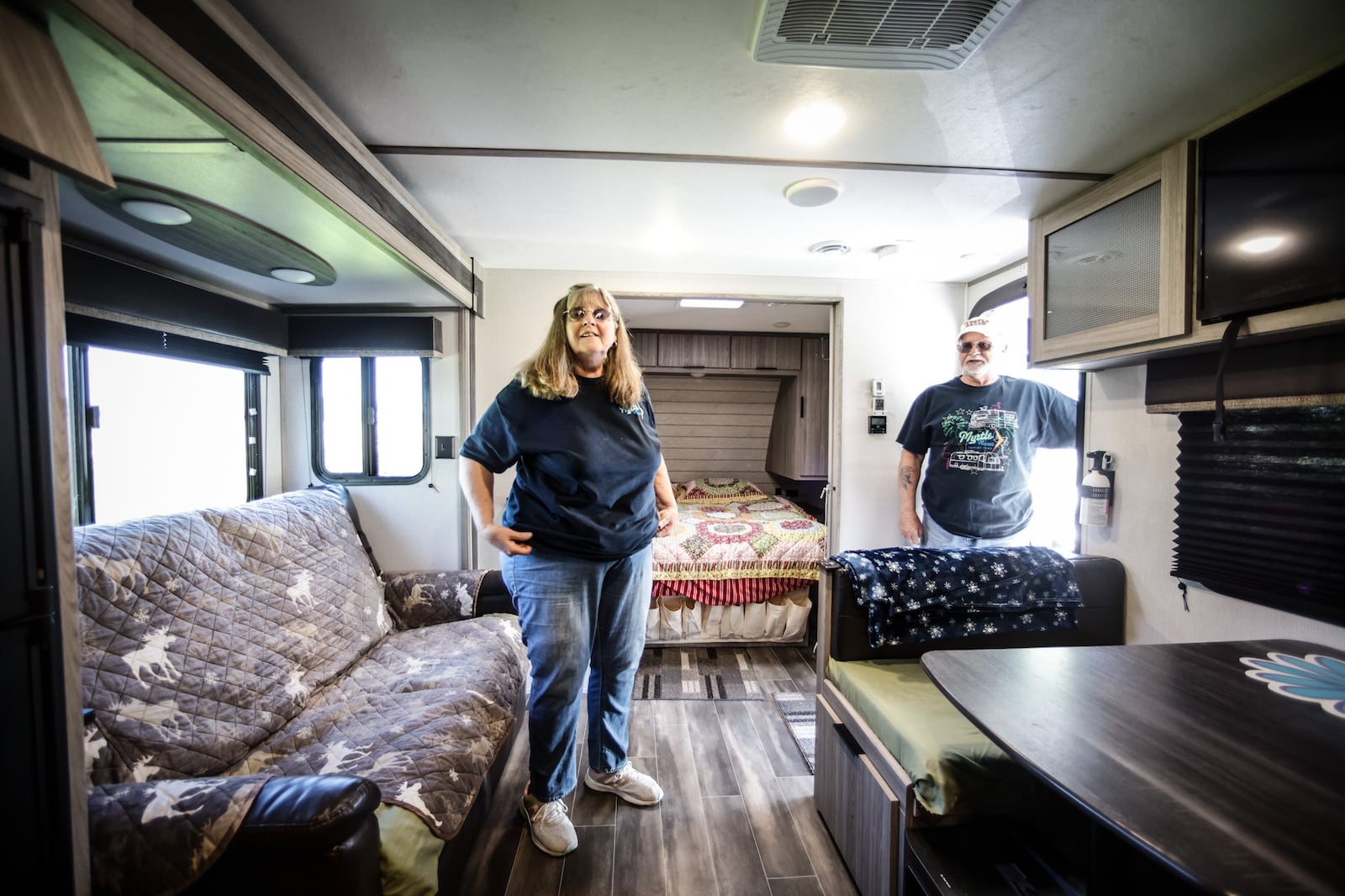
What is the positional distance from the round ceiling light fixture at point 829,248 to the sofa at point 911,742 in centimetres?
144

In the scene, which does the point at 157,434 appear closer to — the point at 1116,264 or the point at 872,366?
the point at 872,366

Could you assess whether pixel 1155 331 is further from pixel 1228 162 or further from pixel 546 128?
pixel 546 128

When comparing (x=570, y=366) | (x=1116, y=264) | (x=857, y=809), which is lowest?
(x=857, y=809)

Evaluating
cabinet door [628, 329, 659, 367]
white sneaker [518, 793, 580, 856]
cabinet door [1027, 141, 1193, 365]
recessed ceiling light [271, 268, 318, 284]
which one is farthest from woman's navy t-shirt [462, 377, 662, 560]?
cabinet door [628, 329, 659, 367]

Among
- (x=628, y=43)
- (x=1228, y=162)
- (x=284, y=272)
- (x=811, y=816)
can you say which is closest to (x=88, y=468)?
(x=284, y=272)

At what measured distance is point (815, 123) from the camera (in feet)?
4.47

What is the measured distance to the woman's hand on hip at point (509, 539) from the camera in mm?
1414

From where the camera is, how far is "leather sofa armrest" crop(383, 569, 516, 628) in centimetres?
222

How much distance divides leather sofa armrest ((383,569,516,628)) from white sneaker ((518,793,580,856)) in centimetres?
86

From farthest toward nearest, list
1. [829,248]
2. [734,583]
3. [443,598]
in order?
1. [734,583]
2. [829,248]
3. [443,598]

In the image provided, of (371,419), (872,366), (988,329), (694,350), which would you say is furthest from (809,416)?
(371,419)

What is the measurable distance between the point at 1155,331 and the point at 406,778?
2381mm

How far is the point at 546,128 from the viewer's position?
1.40m

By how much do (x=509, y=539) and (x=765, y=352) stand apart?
3244mm
